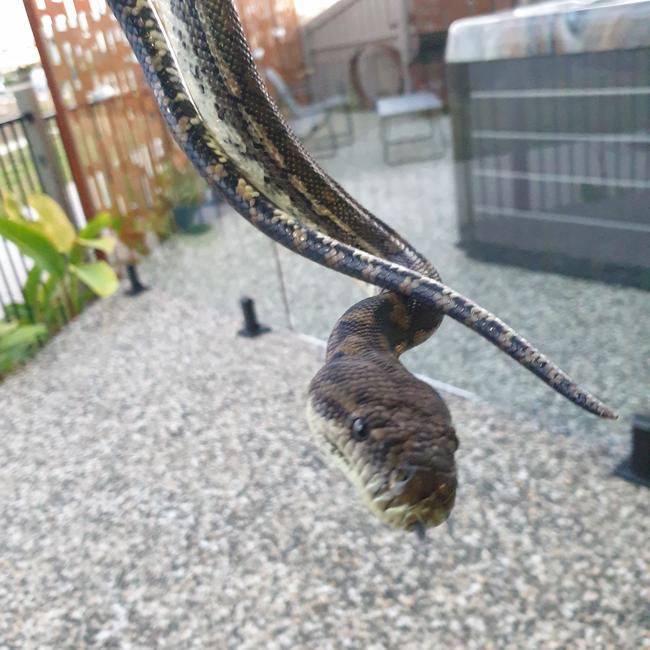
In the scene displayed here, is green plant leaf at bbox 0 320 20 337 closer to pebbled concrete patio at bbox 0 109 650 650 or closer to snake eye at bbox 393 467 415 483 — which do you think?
pebbled concrete patio at bbox 0 109 650 650

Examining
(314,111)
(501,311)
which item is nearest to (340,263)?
(501,311)

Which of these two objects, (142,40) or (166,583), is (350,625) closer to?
(166,583)

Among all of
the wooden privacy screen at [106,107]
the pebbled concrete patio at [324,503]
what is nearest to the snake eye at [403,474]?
the pebbled concrete patio at [324,503]

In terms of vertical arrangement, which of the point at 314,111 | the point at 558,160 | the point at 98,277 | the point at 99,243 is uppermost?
the point at 314,111

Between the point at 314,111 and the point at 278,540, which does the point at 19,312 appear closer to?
the point at 314,111

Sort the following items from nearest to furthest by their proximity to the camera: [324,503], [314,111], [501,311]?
1. [324,503]
2. [501,311]
3. [314,111]

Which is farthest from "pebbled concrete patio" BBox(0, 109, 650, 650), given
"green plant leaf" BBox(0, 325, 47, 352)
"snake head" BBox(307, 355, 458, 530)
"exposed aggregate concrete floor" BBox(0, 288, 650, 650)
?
"snake head" BBox(307, 355, 458, 530)

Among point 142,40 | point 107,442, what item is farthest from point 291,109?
point 142,40
